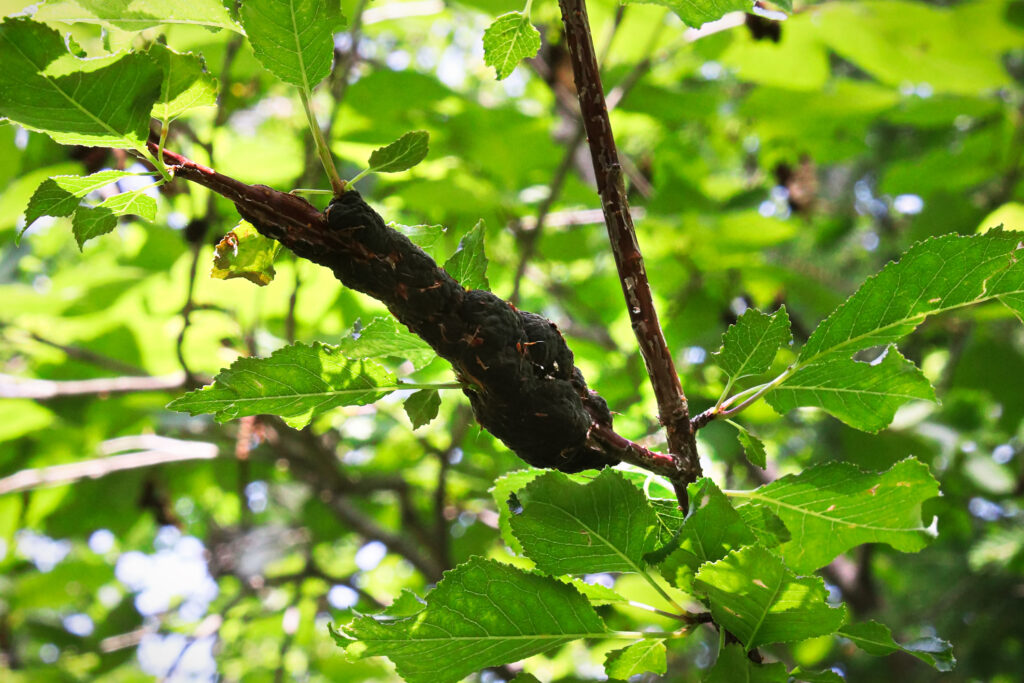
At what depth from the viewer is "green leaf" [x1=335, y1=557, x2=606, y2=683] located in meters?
0.58

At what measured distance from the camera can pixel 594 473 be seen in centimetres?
66

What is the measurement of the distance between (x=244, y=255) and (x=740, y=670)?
45cm

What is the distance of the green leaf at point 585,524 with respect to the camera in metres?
0.57

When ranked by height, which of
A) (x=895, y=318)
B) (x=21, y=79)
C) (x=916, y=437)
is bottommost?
(x=916, y=437)

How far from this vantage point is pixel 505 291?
1.96 metres

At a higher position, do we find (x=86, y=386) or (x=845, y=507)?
(x=845, y=507)

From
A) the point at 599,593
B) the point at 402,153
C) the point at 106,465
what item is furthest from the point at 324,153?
the point at 106,465

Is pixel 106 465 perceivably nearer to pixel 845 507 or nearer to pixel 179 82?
pixel 179 82

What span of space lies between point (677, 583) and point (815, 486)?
6.0 inches

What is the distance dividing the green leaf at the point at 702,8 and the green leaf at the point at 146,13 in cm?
30

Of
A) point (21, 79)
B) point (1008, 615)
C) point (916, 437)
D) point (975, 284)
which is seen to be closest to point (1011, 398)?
point (916, 437)

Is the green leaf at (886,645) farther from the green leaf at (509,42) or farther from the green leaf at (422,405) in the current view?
the green leaf at (509,42)

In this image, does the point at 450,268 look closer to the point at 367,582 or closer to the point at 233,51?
the point at 233,51

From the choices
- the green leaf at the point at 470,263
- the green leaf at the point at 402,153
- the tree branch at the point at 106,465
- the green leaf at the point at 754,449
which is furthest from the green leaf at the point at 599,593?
A: the tree branch at the point at 106,465
